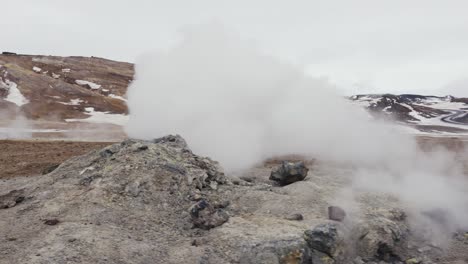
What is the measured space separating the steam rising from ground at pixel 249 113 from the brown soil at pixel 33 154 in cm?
384

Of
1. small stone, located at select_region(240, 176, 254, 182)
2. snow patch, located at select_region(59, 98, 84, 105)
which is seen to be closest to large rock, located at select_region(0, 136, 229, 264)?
small stone, located at select_region(240, 176, 254, 182)

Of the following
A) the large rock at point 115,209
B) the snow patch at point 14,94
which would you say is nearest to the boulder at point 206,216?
the large rock at point 115,209

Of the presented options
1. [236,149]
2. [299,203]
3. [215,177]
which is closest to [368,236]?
[299,203]

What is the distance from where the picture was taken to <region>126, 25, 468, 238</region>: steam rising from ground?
21438 mm

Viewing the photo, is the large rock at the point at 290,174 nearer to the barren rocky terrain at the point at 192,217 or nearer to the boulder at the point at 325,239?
the barren rocky terrain at the point at 192,217

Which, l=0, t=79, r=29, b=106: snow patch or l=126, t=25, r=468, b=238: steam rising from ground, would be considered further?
l=0, t=79, r=29, b=106: snow patch

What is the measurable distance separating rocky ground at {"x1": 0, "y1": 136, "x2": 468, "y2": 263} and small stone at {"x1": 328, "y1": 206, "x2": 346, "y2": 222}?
0.24 ft

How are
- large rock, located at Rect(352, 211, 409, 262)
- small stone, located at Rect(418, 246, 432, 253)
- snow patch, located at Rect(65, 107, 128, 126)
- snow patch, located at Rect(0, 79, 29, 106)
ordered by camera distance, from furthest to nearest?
snow patch, located at Rect(0, 79, 29, 106) → snow patch, located at Rect(65, 107, 128, 126) → small stone, located at Rect(418, 246, 432, 253) → large rock, located at Rect(352, 211, 409, 262)

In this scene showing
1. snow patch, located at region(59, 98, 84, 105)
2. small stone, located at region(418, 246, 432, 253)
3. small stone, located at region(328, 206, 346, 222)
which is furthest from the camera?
snow patch, located at region(59, 98, 84, 105)

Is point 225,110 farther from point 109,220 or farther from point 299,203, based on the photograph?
point 109,220

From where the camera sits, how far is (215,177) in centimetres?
1420

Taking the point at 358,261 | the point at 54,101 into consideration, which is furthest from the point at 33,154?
the point at 54,101

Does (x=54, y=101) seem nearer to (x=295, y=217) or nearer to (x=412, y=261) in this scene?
(x=295, y=217)

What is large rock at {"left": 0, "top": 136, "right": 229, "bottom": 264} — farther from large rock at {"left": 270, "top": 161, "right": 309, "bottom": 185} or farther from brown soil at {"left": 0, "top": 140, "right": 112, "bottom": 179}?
brown soil at {"left": 0, "top": 140, "right": 112, "bottom": 179}
